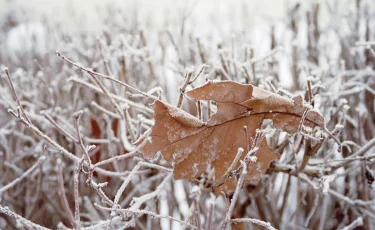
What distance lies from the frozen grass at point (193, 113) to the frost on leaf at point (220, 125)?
0.10m

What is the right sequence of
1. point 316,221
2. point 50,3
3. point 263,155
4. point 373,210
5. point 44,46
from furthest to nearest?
point 50,3 < point 44,46 < point 316,221 < point 373,210 < point 263,155

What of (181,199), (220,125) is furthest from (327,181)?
(181,199)

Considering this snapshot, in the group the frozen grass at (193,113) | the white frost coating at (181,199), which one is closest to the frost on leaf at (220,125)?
the frozen grass at (193,113)

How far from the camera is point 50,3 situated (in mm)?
5465

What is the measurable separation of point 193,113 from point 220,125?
128 cm

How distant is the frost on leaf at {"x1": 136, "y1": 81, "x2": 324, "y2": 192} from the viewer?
1323 millimetres

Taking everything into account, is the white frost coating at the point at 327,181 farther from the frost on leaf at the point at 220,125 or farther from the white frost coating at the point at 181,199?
the white frost coating at the point at 181,199

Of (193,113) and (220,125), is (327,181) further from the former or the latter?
(193,113)

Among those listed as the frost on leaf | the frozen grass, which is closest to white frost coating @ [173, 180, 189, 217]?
the frozen grass

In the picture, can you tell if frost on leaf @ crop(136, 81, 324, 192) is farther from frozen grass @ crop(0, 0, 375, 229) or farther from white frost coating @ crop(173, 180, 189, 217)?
white frost coating @ crop(173, 180, 189, 217)

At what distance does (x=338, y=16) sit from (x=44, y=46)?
2771mm

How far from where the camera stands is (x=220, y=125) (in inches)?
55.1

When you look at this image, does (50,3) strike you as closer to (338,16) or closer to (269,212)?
(338,16)

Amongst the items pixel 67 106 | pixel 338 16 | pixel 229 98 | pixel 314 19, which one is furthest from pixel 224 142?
pixel 338 16
